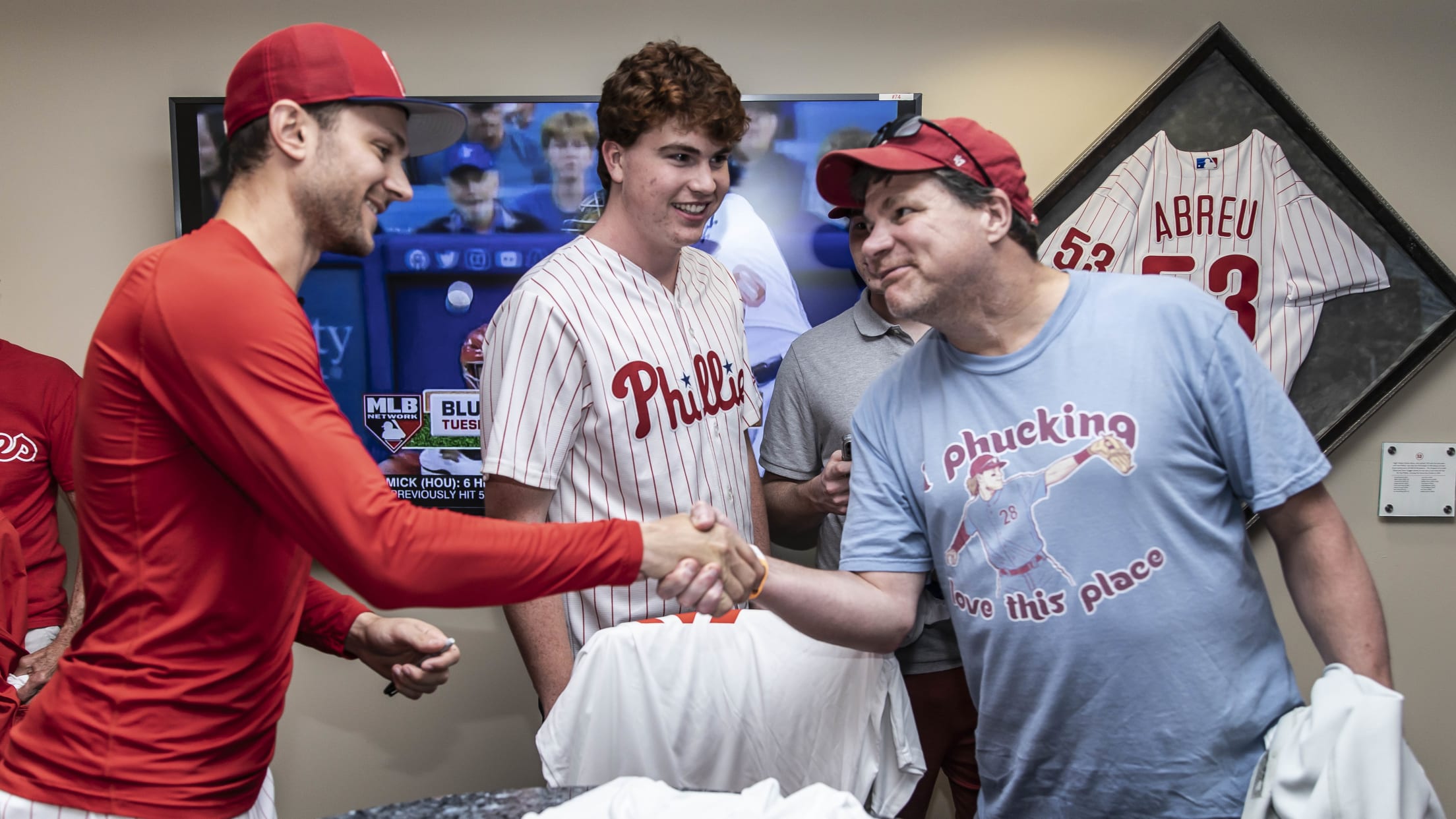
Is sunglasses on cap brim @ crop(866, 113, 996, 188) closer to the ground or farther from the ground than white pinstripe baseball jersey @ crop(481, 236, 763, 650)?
farther from the ground

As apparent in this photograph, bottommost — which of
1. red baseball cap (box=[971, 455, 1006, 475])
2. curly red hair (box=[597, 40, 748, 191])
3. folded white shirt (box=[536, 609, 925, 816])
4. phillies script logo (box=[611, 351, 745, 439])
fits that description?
folded white shirt (box=[536, 609, 925, 816])

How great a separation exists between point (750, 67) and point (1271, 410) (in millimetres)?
1793

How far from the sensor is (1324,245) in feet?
8.70

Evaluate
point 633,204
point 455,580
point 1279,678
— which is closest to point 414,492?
point 633,204

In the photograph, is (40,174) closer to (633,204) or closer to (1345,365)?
(633,204)

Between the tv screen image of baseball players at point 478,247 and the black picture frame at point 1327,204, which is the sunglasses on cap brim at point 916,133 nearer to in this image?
the tv screen image of baseball players at point 478,247

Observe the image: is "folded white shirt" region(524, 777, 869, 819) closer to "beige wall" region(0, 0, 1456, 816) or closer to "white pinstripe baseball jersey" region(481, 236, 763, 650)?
"white pinstripe baseball jersey" region(481, 236, 763, 650)

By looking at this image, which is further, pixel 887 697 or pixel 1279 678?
pixel 887 697

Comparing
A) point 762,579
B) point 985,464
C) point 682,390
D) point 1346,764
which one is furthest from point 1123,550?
point 682,390

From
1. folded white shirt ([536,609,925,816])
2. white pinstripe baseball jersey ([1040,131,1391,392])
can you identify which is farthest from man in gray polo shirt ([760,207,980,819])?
white pinstripe baseball jersey ([1040,131,1391,392])

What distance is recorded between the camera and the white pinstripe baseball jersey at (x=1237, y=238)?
2645 mm

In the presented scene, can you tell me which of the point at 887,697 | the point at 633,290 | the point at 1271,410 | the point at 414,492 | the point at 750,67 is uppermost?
the point at 750,67

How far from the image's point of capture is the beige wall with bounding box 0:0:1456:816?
105 inches

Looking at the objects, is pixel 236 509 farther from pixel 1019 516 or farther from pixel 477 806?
pixel 1019 516
